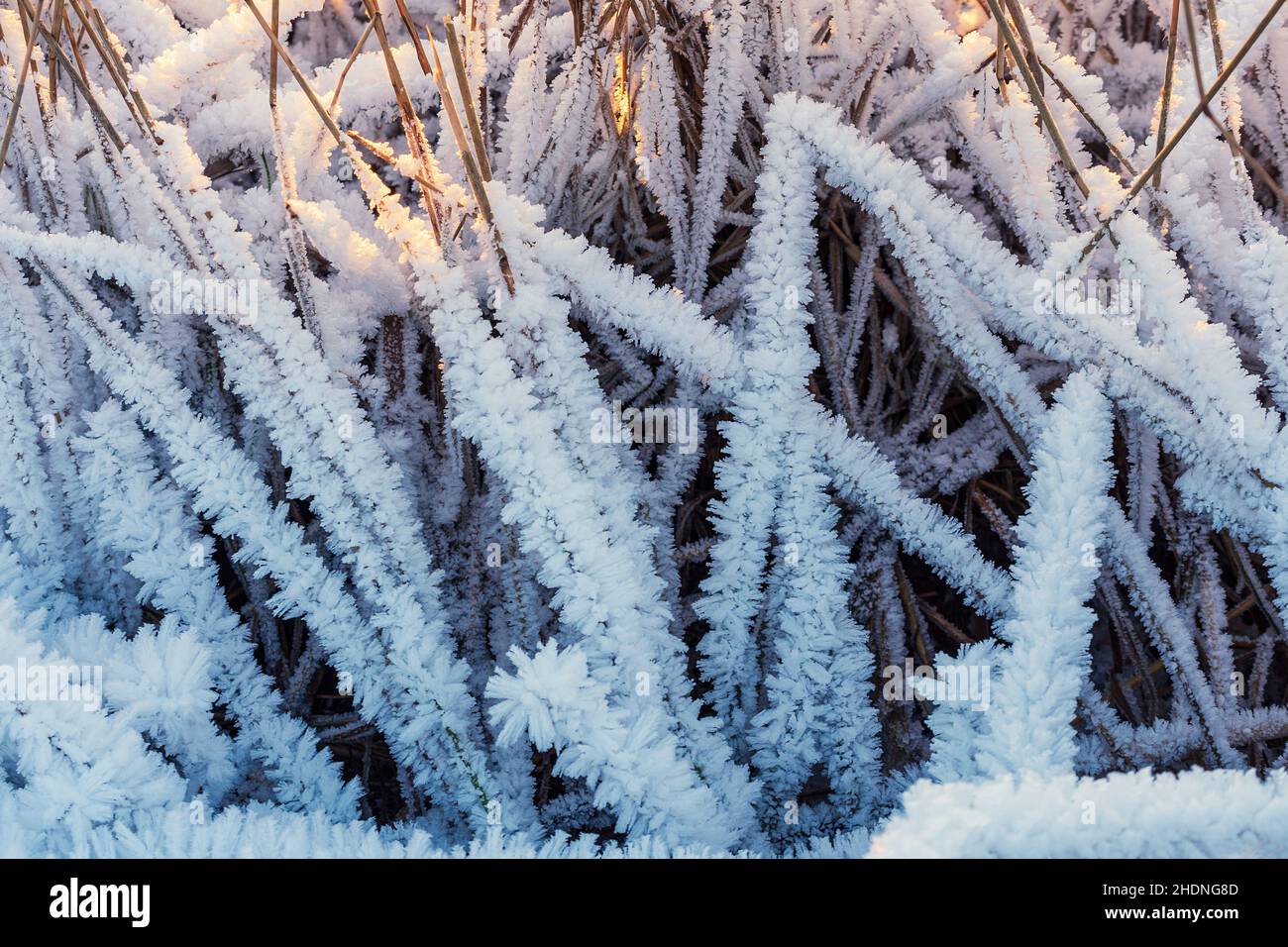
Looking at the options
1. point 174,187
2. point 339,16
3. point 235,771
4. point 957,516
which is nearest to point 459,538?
point 235,771

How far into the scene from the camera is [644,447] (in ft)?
2.60

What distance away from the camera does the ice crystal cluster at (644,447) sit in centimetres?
57

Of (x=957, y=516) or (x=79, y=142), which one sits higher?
(x=79, y=142)

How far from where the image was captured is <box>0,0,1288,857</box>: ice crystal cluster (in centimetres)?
57

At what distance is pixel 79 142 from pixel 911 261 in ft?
2.30

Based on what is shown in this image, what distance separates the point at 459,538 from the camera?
769 mm

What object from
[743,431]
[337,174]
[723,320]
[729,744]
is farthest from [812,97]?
[729,744]

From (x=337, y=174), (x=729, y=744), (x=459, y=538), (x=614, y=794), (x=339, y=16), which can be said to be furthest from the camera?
(x=339, y=16)

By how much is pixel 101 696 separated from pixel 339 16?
0.82 meters

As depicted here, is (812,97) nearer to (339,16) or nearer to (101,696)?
(339,16)

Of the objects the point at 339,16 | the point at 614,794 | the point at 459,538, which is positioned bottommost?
the point at 614,794

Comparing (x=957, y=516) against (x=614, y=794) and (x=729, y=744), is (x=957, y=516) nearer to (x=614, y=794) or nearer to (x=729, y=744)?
(x=729, y=744)

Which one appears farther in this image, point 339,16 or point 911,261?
point 339,16

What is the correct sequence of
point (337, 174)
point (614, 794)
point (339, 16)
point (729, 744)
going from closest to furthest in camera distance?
point (614, 794), point (729, 744), point (337, 174), point (339, 16)
